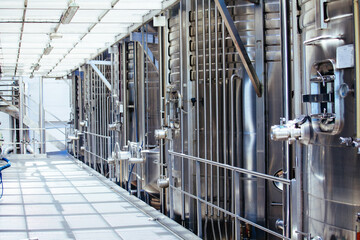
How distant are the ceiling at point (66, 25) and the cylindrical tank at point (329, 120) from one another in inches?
141

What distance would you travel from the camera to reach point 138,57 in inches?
356

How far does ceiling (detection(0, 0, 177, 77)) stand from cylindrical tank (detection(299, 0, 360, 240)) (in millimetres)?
3578

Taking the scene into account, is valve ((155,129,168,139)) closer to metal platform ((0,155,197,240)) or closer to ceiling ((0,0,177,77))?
metal platform ((0,155,197,240))

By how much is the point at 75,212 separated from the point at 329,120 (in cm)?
483

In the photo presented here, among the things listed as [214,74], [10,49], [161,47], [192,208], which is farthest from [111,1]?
[10,49]

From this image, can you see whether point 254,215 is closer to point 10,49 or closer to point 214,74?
point 214,74

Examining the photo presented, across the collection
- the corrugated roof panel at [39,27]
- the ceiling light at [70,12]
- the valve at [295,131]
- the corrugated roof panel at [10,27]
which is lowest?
the valve at [295,131]

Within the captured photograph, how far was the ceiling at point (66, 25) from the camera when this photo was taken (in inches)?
255

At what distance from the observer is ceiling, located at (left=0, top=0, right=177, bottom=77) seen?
6.49 m

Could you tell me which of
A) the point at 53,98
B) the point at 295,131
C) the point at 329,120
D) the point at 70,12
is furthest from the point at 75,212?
the point at 53,98

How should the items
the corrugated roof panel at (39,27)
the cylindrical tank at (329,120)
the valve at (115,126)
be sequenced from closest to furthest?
the cylindrical tank at (329,120) < the corrugated roof panel at (39,27) < the valve at (115,126)

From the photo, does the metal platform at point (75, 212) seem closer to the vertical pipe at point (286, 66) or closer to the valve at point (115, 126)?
the valve at point (115, 126)

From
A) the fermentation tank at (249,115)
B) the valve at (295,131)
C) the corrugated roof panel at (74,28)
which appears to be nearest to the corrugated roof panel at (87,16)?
the corrugated roof panel at (74,28)

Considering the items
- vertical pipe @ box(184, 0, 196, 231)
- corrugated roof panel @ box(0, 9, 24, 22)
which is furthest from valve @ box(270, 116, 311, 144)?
corrugated roof panel @ box(0, 9, 24, 22)
